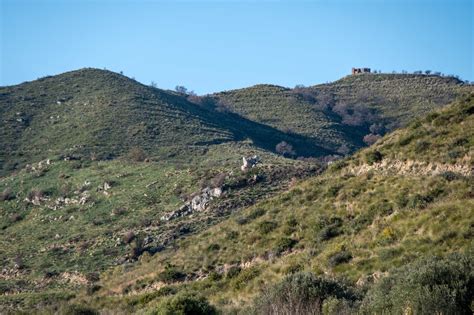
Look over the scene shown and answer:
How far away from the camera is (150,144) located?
231 ft

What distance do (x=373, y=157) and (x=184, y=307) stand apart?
16.8m

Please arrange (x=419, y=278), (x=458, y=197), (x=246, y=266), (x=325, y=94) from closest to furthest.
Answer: (x=419, y=278)
(x=458, y=197)
(x=246, y=266)
(x=325, y=94)

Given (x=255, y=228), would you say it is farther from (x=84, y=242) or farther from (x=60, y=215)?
(x=60, y=215)

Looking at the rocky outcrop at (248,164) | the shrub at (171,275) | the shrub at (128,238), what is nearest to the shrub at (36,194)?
the shrub at (128,238)

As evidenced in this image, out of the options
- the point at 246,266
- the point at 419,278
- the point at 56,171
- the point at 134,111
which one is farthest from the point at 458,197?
the point at 134,111

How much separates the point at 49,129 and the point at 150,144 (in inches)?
645

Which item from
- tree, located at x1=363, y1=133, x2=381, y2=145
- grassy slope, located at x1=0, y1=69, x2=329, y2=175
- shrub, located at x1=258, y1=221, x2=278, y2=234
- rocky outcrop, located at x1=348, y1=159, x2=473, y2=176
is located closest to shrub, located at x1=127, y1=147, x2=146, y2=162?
grassy slope, located at x1=0, y1=69, x2=329, y2=175

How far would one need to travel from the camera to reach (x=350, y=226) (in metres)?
24.2

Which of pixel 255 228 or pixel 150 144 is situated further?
pixel 150 144

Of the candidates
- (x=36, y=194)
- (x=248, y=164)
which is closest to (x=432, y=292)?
(x=248, y=164)

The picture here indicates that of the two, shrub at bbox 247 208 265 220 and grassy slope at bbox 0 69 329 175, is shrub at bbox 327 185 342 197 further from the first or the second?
grassy slope at bbox 0 69 329 175

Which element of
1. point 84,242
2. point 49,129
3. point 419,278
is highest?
point 49,129

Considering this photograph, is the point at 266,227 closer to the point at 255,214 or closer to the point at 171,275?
the point at 255,214

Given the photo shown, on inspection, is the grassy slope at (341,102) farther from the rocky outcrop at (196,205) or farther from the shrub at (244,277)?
the shrub at (244,277)
